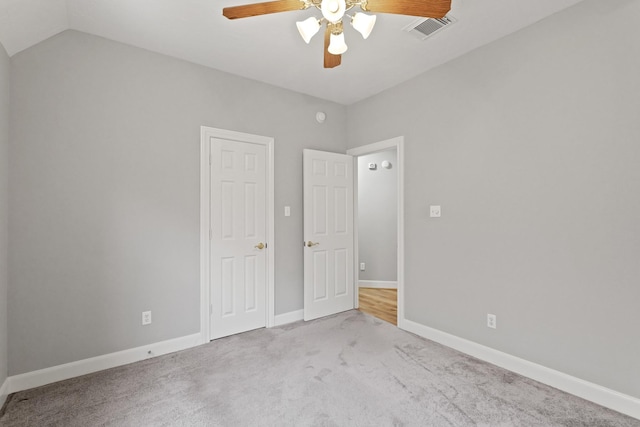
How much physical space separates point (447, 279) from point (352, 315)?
1.35 meters

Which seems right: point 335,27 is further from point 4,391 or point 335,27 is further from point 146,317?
point 4,391

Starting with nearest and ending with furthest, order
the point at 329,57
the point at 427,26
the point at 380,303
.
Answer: the point at 329,57 < the point at 427,26 < the point at 380,303

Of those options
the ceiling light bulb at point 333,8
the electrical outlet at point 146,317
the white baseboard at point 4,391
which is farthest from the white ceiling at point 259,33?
the white baseboard at point 4,391

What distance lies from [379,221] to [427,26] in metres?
3.46

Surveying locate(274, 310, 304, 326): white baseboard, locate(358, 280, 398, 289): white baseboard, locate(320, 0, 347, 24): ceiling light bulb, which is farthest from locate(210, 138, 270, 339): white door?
locate(358, 280, 398, 289): white baseboard

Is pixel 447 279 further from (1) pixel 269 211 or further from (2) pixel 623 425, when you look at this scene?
(1) pixel 269 211

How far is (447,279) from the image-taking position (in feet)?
9.70

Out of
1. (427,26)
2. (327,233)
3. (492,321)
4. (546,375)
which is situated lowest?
(546,375)

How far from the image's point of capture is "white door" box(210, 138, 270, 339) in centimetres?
308

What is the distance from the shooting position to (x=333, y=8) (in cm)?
159

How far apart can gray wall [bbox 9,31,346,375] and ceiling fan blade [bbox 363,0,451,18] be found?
6.72 feet

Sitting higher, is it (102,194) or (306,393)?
(102,194)

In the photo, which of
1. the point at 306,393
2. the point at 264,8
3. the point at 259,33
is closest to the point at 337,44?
the point at 264,8

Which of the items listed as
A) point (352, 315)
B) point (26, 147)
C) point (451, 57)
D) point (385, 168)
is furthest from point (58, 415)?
point (385, 168)
